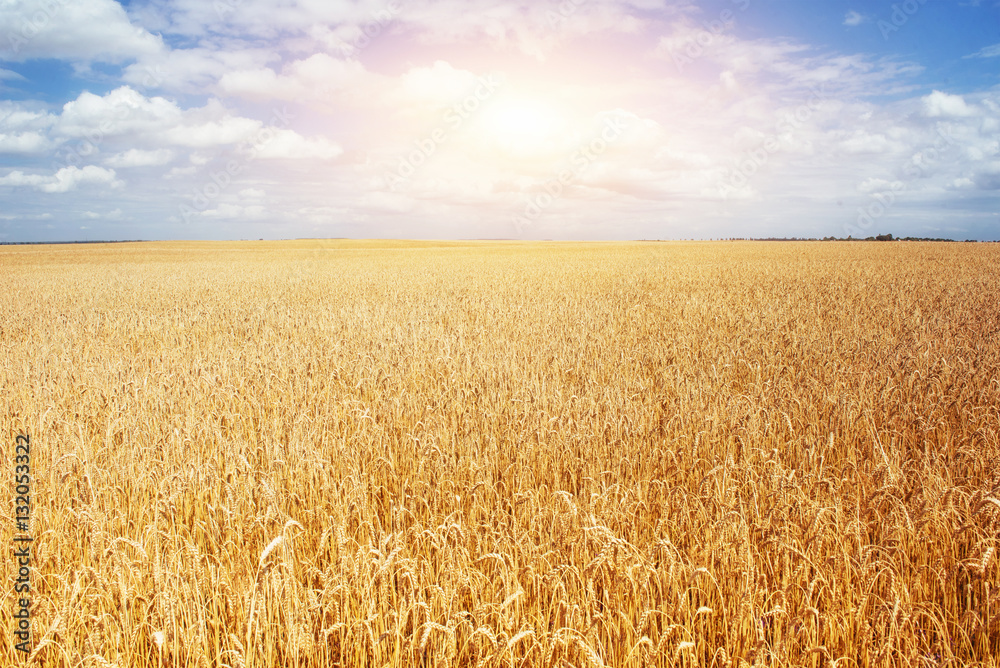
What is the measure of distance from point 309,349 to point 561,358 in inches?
152

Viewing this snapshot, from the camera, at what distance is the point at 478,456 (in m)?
3.85

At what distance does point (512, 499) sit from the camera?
146 inches

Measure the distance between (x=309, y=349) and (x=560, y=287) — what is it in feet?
36.6

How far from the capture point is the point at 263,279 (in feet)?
76.1

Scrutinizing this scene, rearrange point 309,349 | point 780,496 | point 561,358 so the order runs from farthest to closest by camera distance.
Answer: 1. point 309,349
2. point 561,358
3. point 780,496

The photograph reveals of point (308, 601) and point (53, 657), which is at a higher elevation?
point (308, 601)

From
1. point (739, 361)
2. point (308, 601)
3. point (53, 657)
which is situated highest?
point (739, 361)

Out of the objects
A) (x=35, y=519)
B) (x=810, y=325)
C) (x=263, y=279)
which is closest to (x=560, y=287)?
(x=810, y=325)

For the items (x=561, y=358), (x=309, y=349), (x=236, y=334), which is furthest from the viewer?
(x=236, y=334)

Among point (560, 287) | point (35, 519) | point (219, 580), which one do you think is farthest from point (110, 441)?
point (560, 287)

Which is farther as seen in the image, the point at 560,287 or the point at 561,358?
the point at 560,287

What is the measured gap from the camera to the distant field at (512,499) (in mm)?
2229

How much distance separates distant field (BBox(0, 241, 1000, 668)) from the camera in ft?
7.31

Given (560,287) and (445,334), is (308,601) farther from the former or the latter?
(560,287)
